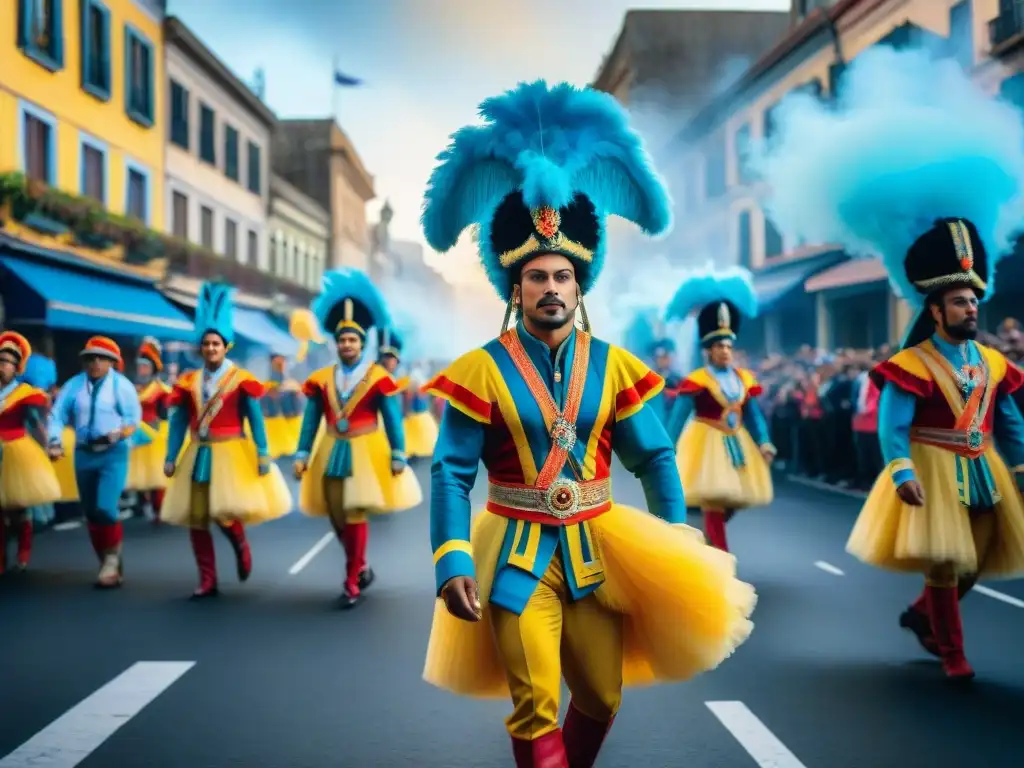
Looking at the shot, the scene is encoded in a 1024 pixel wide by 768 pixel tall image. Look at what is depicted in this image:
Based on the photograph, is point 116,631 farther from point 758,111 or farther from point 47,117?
point 758,111

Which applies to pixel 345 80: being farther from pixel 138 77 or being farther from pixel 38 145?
pixel 38 145

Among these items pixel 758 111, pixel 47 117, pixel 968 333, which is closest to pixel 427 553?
pixel 968 333

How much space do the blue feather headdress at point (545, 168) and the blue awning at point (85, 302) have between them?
653 inches

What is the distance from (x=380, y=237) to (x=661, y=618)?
3192 inches

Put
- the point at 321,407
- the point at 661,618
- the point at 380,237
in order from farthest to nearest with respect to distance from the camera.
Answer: the point at 380,237, the point at 321,407, the point at 661,618

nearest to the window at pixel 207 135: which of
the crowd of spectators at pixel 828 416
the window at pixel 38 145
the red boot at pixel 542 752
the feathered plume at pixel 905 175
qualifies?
the window at pixel 38 145

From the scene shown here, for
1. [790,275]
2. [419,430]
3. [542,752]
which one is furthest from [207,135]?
[542,752]

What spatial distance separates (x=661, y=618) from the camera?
384cm

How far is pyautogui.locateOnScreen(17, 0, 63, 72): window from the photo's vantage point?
2081 cm

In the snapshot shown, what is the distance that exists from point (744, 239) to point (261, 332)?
54.4ft

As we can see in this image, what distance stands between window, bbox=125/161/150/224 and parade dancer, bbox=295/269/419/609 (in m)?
19.0

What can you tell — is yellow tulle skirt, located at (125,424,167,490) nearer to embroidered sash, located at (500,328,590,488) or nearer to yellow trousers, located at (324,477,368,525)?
yellow trousers, located at (324,477,368,525)

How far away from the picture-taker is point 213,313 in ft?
29.9

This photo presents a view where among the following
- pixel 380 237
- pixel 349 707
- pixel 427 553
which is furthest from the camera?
pixel 380 237
